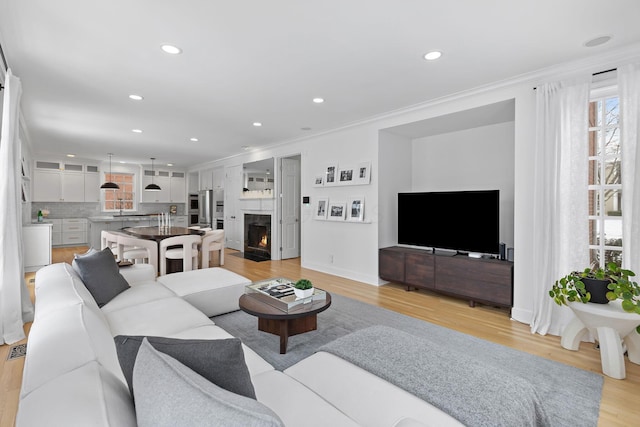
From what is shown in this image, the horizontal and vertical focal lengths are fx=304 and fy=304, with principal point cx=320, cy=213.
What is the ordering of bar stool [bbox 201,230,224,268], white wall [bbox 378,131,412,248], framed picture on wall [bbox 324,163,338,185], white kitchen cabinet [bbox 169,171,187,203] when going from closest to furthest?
white wall [bbox 378,131,412,248] → framed picture on wall [bbox 324,163,338,185] → bar stool [bbox 201,230,224,268] → white kitchen cabinet [bbox 169,171,187,203]

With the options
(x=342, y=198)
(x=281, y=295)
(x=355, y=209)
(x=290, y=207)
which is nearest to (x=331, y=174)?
(x=342, y=198)

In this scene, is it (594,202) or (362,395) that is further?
(594,202)

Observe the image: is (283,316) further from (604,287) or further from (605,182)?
(605,182)

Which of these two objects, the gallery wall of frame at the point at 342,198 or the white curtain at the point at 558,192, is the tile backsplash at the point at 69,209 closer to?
the gallery wall of frame at the point at 342,198

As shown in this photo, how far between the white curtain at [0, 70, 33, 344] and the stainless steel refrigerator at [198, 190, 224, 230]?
20.0ft

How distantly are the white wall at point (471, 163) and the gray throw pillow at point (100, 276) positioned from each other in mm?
4341

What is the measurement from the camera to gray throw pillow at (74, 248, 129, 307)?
2.43m

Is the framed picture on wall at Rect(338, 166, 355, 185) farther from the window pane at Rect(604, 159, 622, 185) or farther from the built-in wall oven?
the built-in wall oven

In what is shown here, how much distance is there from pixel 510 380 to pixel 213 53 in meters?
3.19

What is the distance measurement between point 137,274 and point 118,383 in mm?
2675

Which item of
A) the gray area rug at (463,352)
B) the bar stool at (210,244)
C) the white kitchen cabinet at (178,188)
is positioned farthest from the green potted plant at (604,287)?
the white kitchen cabinet at (178,188)

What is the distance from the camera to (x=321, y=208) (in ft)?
18.5

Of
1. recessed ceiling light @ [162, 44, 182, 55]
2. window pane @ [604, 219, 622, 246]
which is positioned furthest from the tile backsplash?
window pane @ [604, 219, 622, 246]

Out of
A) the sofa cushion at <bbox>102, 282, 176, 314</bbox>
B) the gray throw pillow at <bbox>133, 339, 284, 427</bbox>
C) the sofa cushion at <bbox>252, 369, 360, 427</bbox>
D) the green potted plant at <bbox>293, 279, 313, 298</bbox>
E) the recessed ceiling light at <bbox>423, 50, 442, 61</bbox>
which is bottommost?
the sofa cushion at <bbox>252, 369, 360, 427</bbox>
